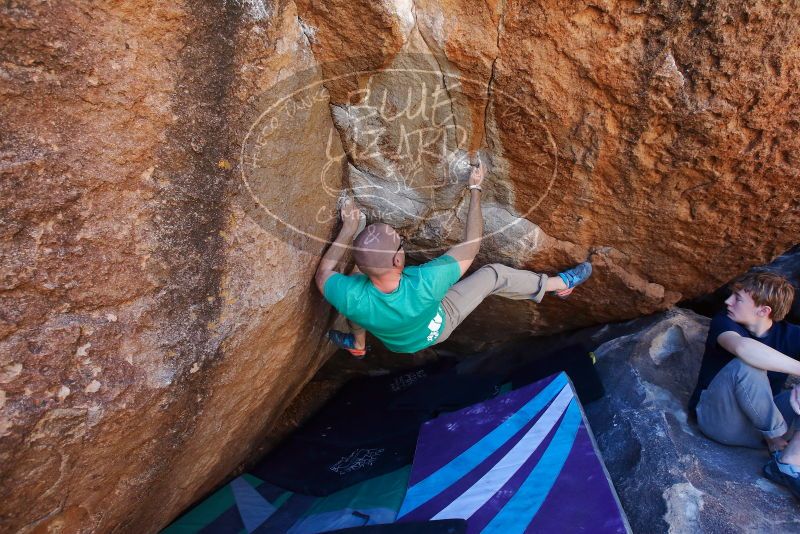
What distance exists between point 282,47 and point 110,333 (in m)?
0.98

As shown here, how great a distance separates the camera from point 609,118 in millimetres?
1899

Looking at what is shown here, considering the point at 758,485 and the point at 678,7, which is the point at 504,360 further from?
the point at 678,7

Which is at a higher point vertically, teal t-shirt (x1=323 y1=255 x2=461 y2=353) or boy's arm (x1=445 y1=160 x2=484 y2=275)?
boy's arm (x1=445 y1=160 x2=484 y2=275)

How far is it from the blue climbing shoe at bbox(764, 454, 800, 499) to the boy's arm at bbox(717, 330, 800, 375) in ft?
1.12

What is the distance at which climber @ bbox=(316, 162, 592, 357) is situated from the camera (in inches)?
79.0

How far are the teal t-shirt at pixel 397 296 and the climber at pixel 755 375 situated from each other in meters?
1.08

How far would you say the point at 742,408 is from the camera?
2031 mm

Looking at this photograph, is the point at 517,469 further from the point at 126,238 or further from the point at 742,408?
the point at 126,238

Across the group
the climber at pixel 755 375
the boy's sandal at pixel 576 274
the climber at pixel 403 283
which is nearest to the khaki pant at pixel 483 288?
the climber at pixel 403 283

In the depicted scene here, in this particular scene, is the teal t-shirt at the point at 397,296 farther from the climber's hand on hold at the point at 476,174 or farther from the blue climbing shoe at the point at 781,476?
the blue climbing shoe at the point at 781,476

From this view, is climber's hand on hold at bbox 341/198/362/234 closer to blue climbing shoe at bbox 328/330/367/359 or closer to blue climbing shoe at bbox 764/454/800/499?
blue climbing shoe at bbox 328/330/367/359

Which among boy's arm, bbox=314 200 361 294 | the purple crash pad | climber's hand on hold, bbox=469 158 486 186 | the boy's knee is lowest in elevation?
the purple crash pad

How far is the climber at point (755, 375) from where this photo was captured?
192cm

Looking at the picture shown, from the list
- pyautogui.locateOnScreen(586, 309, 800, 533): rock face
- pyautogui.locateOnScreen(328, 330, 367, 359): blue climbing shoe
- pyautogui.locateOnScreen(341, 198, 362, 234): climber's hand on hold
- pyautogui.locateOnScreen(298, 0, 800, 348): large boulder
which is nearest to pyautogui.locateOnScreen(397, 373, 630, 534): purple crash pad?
pyautogui.locateOnScreen(586, 309, 800, 533): rock face
